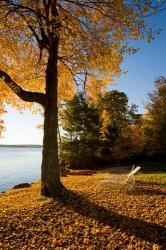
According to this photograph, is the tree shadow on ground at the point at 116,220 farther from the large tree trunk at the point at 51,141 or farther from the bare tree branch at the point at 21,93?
the bare tree branch at the point at 21,93

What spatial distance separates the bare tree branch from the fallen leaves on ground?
3.84 m

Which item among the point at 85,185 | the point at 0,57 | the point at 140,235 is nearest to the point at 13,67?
the point at 0,57

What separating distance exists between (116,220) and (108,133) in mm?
30368

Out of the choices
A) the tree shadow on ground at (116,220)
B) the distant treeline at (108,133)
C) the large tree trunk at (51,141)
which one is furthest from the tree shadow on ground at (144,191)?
the distant treeline at (108,133)

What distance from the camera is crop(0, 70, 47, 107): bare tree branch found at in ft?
39.7

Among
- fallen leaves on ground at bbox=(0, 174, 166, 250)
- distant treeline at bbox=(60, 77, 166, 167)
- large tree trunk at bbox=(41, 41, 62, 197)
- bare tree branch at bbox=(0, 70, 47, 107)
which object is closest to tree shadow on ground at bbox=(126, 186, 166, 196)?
fallen leaves on ground at bbox=(0, 174, 166, 250)

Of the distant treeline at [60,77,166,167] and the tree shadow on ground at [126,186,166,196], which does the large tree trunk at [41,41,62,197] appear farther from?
the distant treeline at [60,77,166,167]

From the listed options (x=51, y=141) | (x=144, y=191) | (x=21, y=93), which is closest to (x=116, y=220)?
(x=144, y=191)

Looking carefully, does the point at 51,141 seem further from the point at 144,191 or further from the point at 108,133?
the point at 108,133

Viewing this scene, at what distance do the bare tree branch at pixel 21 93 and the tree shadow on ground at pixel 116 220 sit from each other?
157 inches

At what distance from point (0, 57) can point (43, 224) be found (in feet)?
27.5

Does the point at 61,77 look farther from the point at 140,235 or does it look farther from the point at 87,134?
the point at 87,134

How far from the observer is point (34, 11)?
1119 centimetres

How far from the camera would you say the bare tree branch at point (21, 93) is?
39.7 feet
